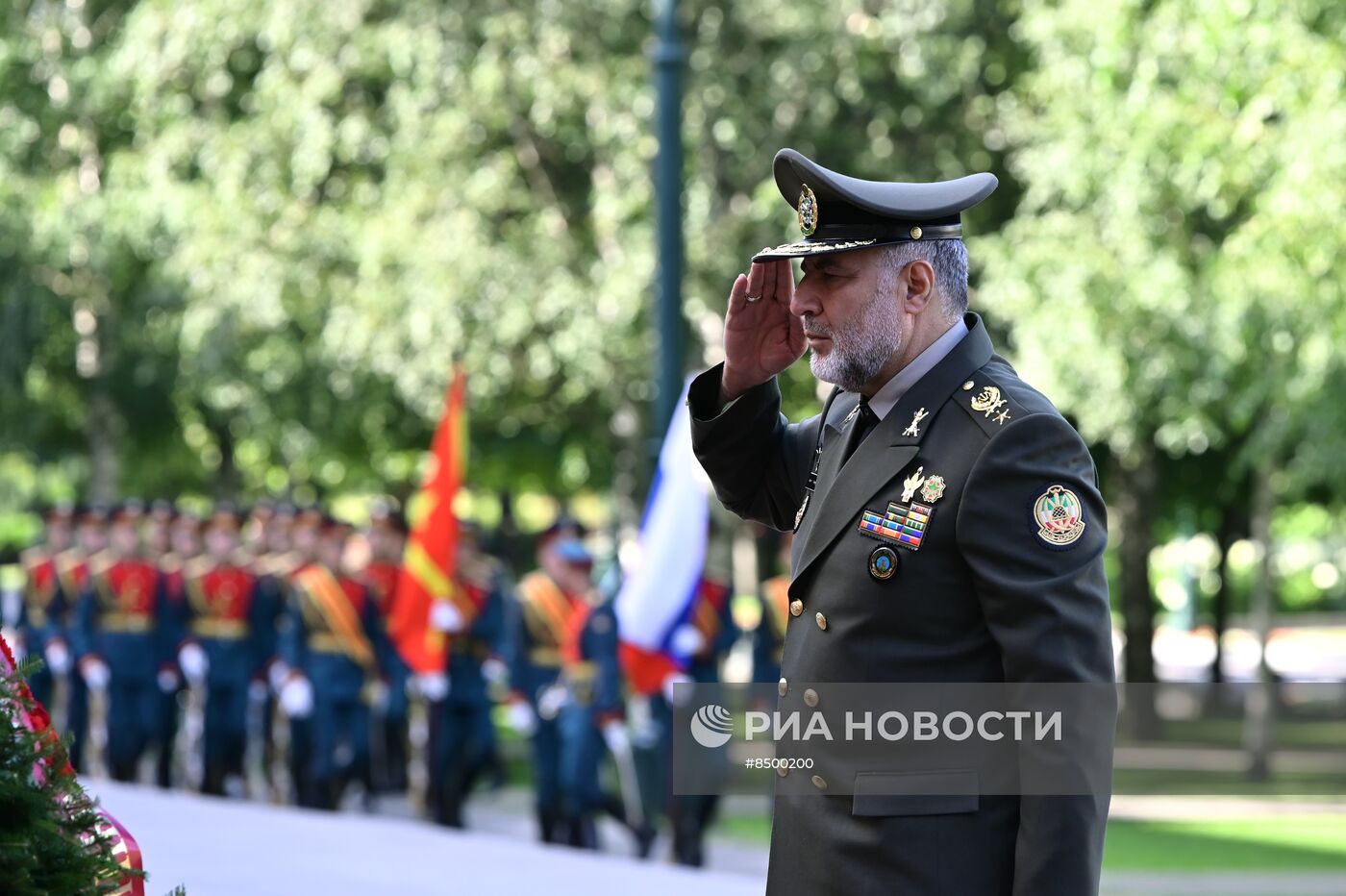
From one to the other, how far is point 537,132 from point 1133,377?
5866mm

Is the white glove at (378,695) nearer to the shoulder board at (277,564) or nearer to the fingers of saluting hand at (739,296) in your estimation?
the shoulder board at (277,564)

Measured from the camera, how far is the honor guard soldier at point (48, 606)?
15.4 m

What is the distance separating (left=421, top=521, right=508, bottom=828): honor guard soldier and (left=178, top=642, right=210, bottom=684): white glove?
2.29 metres

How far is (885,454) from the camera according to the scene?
2984 millimetres

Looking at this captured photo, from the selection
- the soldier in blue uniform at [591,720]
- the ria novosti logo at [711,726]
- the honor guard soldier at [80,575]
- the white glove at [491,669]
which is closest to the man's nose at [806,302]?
the ria novosti logo at [711,726]

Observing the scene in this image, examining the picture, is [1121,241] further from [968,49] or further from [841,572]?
[841,572]

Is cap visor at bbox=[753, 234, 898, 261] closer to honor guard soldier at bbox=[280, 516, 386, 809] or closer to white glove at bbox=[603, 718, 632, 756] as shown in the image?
white glove at bbox=[603, 718, 632, 756]

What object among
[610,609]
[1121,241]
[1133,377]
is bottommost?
[610,609]

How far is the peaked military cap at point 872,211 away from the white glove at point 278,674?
1083cm


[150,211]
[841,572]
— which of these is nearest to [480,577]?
[150,211]

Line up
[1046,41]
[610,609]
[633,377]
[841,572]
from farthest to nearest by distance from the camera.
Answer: [633,377] < [1046,41] < [610,609] < [841,572]

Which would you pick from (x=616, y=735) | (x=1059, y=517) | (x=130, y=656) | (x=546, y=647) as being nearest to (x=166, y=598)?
(x=130, y=656)

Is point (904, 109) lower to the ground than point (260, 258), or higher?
higher

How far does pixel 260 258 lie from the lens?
1748 centimetres
